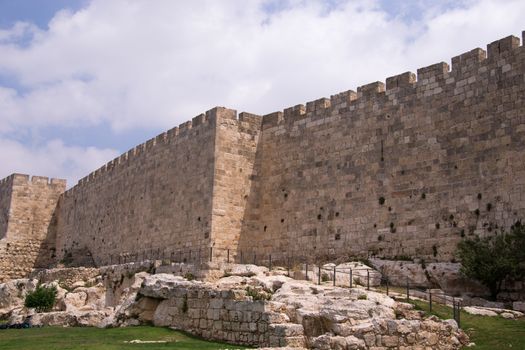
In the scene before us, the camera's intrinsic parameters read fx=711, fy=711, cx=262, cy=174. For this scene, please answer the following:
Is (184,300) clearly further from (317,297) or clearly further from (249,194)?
(249,194)

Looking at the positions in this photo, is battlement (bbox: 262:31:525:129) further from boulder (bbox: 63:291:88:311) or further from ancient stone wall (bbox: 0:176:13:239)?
ancient stone wall (bbox: 0:176:13:239)

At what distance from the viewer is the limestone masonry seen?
17.2 m

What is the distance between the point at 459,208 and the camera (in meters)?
17.6

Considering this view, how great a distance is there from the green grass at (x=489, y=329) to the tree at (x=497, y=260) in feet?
5.68

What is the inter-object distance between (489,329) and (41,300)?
44.3 feet

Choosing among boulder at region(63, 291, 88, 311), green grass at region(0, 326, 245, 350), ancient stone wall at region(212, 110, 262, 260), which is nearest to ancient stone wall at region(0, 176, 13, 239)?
boulder at region(63, 291, 88, 311)

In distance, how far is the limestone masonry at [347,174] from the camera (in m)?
17.2

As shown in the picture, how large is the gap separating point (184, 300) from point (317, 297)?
2.54 meters

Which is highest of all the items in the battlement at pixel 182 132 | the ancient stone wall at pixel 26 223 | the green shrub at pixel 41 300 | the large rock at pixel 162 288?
the battlement at pixel 182 132

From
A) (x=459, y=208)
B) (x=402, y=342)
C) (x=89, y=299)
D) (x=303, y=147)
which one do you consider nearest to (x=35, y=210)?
(x=89, y=299)

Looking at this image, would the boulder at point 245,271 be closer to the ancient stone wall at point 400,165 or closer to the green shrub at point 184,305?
the ancient stone wall at point 400,165

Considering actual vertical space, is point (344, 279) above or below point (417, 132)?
below

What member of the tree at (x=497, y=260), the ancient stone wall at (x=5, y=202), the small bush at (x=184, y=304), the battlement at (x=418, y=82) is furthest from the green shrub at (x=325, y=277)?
the ancient stone wall at (x=5, y=202)

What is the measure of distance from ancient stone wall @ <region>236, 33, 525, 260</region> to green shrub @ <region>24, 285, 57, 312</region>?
20.4 feet
